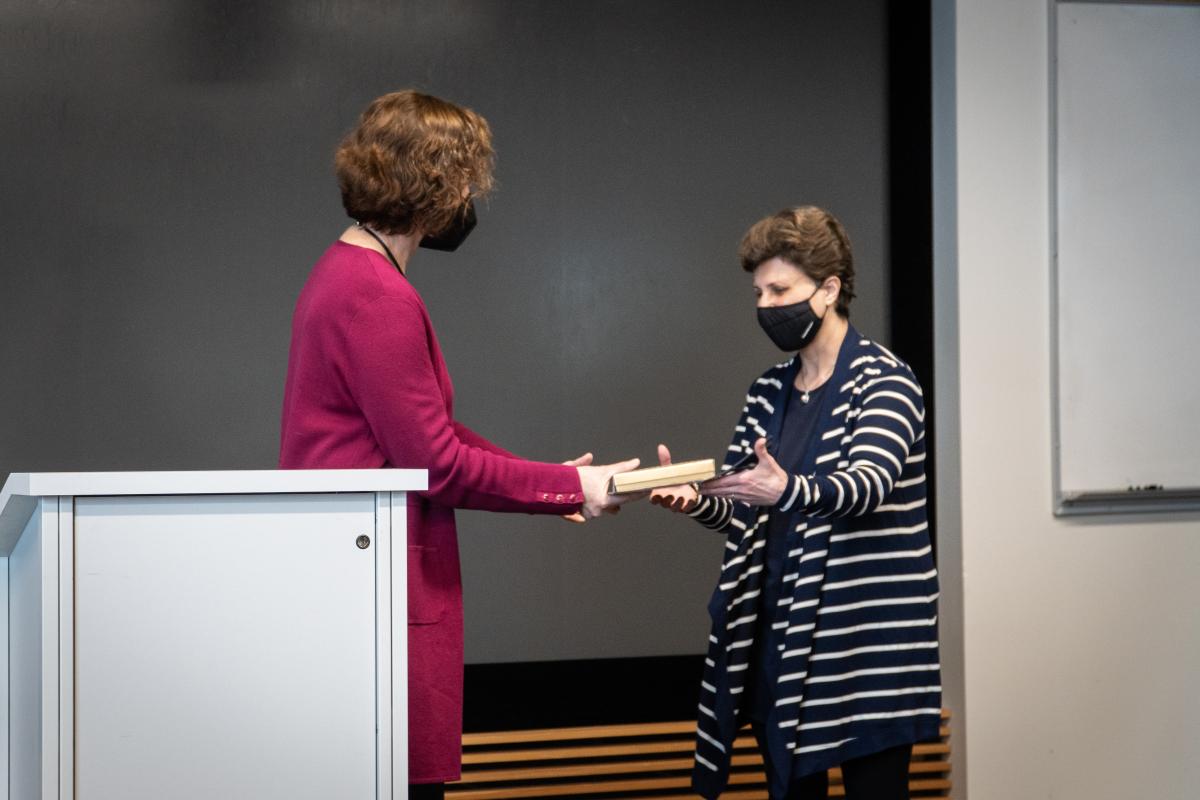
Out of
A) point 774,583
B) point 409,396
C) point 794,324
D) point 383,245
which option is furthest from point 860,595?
point 383,245

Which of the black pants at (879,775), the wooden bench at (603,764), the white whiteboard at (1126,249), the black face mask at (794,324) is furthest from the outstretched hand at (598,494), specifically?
the white whiteboard at (1126,249)

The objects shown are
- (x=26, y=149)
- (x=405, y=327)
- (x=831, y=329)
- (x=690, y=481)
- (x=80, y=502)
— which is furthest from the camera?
(x=26, y=149)

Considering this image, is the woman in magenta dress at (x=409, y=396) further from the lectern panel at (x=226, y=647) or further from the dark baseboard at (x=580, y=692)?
the dark baseboard at (x=580, y=692)

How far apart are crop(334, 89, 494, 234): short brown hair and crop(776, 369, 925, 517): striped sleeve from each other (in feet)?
2.67

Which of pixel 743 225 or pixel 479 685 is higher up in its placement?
pixel 743 225

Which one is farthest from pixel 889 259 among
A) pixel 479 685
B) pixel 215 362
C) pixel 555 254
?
pixel 215 362

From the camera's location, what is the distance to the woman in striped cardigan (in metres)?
2.30

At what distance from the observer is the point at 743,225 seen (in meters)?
4.08

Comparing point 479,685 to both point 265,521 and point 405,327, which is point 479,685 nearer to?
point 405,327

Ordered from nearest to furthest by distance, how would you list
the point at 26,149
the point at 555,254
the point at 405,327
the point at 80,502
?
the point at 80,502
the point at 405,327
the point at 26,149
the point at 555,254

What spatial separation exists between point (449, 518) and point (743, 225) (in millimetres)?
2382

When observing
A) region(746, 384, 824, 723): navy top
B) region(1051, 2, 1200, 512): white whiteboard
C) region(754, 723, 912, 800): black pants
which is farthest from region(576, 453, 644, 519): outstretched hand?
region(1051, 2, 1200, 512): white whiteboard

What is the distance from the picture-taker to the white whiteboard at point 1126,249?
381 centimetres

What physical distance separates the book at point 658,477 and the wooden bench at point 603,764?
179 centimetres
